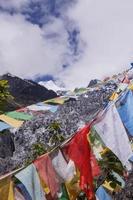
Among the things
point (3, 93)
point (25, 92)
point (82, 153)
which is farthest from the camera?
point (25, 92)

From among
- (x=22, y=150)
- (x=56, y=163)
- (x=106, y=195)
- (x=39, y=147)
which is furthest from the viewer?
(x=22, y=150)

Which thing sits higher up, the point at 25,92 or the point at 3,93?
the point at 25,92

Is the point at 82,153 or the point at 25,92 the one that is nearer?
the point at 82,153

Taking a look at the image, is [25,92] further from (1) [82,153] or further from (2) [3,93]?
(1) [82,153]

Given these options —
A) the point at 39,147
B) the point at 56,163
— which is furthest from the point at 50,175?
the point at 39,147

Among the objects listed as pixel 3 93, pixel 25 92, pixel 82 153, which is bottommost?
pixel 82 153

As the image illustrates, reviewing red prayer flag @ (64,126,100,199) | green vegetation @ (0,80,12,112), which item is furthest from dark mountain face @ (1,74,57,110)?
red prayer flag @ (64,126,100,199)

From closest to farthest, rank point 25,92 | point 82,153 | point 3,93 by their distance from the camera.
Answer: point 82,153 → point 3,93 → point 25,92

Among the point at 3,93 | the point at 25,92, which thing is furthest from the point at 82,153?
the point at 25,92

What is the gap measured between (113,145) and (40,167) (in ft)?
7.72

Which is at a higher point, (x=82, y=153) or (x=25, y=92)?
(x=25, y=92)

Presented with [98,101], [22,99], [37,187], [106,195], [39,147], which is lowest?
[37,187]

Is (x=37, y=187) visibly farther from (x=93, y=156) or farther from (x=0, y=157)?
(x=0, y=157)

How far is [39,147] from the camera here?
207ft
